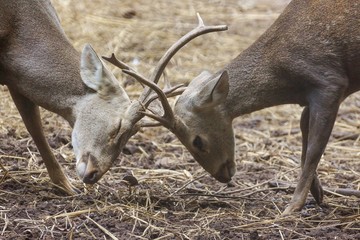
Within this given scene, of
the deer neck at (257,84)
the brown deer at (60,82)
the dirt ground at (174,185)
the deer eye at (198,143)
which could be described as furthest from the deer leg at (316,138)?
the brown deer at (60,82)

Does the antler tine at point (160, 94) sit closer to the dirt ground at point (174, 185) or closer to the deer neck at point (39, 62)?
the deer neck at point (39, 62)

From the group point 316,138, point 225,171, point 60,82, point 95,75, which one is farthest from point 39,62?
point 316,138

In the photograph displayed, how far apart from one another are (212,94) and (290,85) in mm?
567

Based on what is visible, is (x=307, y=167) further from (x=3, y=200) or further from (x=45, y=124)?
(x=45, y=124)

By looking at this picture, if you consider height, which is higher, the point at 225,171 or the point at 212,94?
the point at 212,94

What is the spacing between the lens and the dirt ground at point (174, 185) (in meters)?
6.12

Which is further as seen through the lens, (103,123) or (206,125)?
(206,125)

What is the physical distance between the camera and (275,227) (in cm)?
628

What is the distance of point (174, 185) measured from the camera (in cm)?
755

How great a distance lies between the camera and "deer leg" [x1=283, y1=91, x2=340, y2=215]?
22.2 ft

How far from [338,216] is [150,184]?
1.52m

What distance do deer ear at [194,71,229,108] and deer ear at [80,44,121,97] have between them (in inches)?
29.7

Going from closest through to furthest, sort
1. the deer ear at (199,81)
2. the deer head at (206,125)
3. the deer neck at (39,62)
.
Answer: the deer neck at (39,62), the deer head at (206,125), the deer ear at (199,81)

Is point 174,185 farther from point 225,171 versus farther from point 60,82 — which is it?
point 60,82
